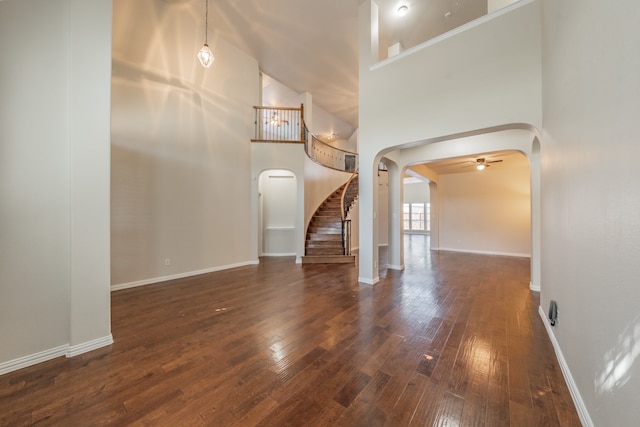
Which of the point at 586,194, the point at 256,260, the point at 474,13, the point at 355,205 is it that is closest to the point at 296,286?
the point at 256,260

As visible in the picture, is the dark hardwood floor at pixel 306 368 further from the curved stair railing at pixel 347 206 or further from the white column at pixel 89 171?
the curved stair railing at pixel 347 206

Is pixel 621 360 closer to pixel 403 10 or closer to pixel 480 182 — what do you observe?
pixel 403 10

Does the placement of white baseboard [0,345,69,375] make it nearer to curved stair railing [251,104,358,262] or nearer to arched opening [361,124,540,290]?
curved stair railing [251,104,358,262]

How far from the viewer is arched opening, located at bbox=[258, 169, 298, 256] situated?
7.31 meters

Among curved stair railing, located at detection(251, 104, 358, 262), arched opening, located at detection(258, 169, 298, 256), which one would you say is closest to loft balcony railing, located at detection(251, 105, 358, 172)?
curved stair railing, located at detection(251, 104, 358, 262)

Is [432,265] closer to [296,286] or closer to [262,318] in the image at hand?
[296,286]

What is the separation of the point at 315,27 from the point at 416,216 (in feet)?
40.2

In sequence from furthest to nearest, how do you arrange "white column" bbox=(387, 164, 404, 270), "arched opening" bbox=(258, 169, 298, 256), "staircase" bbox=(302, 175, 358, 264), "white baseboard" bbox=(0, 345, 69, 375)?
1. "arched opening" bbox=(258, 169, 298, 256)
2. "staircase" bbox=(302, 175, 358, 264)
3. "white column" bbox=(387, 164, 404, 270)
4. "white baseboard" bbox=(0, 345, 69, 375)

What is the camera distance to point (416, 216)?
14828 millimetres

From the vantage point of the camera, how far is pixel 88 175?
218cm

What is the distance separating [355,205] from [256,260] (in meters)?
3.76

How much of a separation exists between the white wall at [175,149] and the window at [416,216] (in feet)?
38.3

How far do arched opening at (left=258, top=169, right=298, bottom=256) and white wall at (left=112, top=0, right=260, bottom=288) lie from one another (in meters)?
1.36

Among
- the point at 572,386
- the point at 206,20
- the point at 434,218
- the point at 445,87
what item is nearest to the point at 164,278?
the point at 206,20
